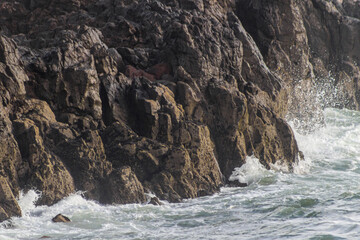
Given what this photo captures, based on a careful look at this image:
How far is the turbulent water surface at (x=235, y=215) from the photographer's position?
1231 centimetres

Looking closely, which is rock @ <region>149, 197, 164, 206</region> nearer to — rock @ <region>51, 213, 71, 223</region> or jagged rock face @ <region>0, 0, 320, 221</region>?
jagged rock face @ <region>0, 0, 320, 221</region>

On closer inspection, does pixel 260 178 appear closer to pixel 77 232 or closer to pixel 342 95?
pixel 77 232

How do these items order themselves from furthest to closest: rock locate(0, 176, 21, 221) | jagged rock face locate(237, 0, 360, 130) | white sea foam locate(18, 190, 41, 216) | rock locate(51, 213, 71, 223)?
jagged rock face locate(237, 0, 360, 130)
white sea foam locate(18, 190, 41, 216)
rock locate(51, 213, 71, 223)
rock locate(0, 176, 21, 221)

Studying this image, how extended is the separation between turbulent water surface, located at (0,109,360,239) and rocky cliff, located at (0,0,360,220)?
1.71 feet

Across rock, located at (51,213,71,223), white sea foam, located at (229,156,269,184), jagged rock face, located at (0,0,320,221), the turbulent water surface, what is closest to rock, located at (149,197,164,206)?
the turbulent water surface

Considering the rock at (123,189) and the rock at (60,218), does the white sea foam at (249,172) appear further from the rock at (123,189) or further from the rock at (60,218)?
the rock at (60,218)

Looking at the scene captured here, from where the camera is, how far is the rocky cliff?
15.0m

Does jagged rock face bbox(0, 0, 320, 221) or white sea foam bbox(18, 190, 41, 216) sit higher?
jagged rock face bbox(0, 0, 320, 221)

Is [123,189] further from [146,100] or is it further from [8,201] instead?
[146,100]

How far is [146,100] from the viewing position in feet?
56.3

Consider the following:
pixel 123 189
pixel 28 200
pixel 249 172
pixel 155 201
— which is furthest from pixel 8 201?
pixel 249 172

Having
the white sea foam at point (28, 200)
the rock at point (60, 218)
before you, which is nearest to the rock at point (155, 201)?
the rock at point (60, 218)

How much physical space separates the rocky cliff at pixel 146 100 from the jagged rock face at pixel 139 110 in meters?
0.04

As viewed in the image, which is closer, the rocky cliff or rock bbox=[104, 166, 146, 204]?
rock bbox=[104, 166, 146, 204]
